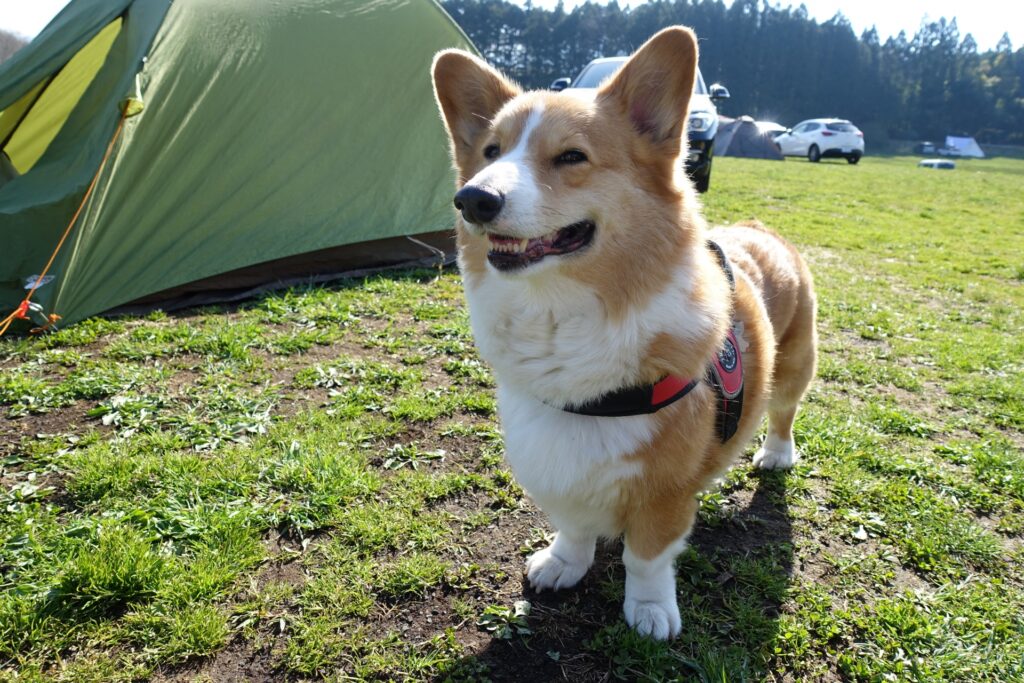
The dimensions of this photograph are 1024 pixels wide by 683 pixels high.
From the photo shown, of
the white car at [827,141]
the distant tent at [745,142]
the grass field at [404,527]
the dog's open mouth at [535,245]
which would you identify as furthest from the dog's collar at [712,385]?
the white car at [827,141]

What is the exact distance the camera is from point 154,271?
5.07 meters

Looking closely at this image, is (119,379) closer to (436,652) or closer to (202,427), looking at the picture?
(202,427)

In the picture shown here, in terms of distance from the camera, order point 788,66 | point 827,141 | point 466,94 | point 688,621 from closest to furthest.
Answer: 1. point 688,621
2. point 466,94
3. point 827,141
4. point 788,66

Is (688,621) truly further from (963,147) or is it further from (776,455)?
(963,147)

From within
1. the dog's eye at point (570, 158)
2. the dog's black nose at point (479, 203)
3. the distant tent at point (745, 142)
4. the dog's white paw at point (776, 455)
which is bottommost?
the dog's white paw at point (776, 455)

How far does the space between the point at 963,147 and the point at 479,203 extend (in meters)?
71.2

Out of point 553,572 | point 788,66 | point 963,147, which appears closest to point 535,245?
point 553,572

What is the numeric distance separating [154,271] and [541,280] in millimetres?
4301

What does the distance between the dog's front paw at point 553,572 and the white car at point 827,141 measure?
3038 cm

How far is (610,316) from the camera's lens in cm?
208

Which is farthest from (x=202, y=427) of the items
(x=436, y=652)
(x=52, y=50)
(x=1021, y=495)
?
(x=1021, y=495)

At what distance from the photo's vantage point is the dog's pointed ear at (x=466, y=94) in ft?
8.56

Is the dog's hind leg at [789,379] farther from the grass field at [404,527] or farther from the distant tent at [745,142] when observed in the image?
the distant tent at [745,142]

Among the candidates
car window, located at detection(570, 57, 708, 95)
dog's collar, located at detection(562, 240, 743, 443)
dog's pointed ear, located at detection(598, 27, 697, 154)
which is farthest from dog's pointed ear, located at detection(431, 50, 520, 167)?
car window, located at detection(570, 57, 708, 95)
